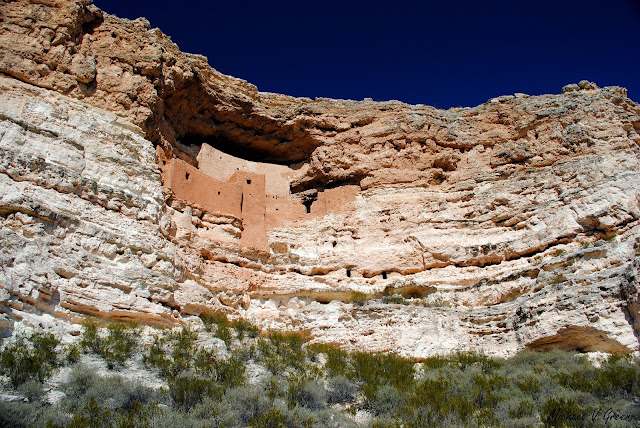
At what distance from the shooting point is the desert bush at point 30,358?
7.59 metres

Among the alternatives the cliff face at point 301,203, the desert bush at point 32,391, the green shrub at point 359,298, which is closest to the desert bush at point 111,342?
the cliff face at point 301,203

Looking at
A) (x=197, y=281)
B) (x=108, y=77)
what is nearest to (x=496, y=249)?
(x=197, y=281)

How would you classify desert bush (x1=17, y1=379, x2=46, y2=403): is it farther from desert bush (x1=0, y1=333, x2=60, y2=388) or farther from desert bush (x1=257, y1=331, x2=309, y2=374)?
desert bush (x1=257, y1=331, x2=309, y2=374)

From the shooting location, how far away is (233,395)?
834 centimetres

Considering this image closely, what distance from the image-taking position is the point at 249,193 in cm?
1598

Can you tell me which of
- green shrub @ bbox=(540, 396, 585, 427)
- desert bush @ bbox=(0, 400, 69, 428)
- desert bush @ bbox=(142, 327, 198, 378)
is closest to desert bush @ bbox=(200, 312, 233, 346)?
desert bush @ bbox=(142, 327, 198, 378)

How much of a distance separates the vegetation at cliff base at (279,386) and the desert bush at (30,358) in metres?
0.02

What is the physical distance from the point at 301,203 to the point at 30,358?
33.1ft

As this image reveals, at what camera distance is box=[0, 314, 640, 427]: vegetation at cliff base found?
7361 millimetres

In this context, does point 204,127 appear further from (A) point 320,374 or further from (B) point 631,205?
(B) point 631,205

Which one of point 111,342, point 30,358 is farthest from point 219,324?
point 30,358

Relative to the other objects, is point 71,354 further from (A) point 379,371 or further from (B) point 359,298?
(B) point 359,298

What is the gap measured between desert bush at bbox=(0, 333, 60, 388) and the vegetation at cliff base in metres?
0.02

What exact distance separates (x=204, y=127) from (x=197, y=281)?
6.55 meters
